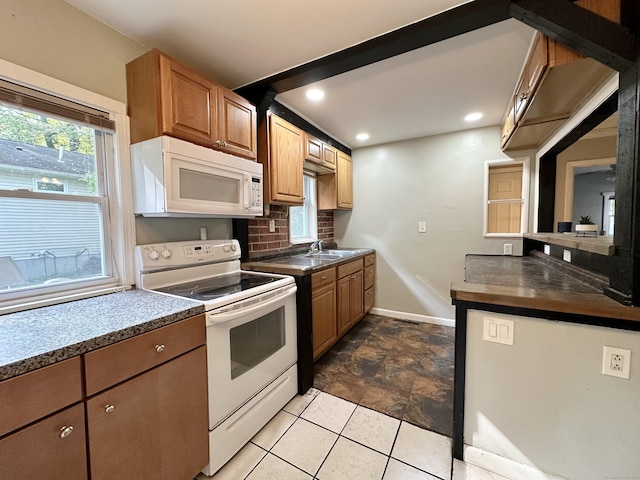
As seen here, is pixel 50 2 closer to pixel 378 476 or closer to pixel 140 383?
pixel 140 383

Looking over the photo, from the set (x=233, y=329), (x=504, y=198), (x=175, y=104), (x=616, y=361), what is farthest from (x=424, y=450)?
(x=504, y=198)

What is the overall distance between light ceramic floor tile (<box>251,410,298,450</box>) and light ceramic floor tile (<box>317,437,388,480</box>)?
32 centimetres

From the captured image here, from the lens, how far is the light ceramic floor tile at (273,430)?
4.82 ft

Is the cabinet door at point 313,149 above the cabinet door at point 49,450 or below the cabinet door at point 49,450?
above

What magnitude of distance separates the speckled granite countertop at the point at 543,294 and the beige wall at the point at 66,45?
2190 millimetres

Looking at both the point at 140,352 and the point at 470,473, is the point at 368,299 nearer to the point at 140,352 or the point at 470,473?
the point at 470,473

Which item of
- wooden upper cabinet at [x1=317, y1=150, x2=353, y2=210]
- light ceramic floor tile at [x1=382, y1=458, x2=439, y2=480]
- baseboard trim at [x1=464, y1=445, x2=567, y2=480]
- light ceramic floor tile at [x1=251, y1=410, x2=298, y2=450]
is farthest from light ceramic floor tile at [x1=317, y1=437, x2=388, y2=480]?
wooden upper cabinet at [x1=317, y1=150, x2=353, y2=210]

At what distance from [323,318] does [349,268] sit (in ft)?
2.22

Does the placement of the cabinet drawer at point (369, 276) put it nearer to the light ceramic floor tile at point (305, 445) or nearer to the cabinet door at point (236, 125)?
the light ceramic floor tile at point (305, 445)

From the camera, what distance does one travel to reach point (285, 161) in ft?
7.58

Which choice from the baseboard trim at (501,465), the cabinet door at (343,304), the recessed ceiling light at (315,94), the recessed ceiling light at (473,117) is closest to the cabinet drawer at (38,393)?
the baseboard trim at (501,465)

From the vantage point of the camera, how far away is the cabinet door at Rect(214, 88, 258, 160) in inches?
66.4

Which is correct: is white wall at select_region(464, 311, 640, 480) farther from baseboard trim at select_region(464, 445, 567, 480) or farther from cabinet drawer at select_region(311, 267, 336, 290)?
cabinet drawer at select_region(311, 267, 336, 290)

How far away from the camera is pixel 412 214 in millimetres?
3254
